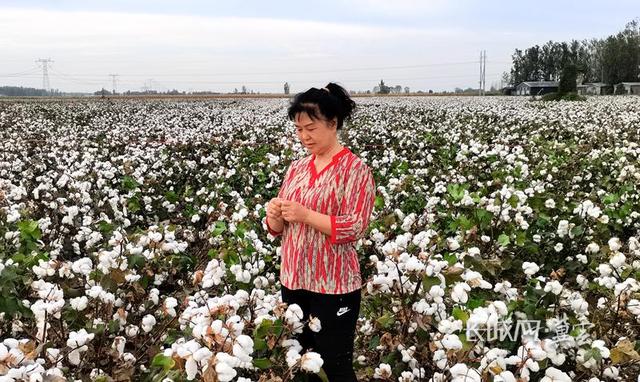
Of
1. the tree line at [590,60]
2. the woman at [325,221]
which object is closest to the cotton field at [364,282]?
the woman at [325,221]

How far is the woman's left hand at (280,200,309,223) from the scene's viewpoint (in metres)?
2.26

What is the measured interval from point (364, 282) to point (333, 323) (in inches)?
75.3

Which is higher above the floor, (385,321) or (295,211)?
(295,211)

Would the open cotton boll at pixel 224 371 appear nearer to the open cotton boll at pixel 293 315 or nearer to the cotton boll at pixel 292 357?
the cotton boll at pixel 292 357

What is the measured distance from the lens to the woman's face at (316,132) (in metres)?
2.30

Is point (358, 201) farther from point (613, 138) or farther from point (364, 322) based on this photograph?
point (613, 138)

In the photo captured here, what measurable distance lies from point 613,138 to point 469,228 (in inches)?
309

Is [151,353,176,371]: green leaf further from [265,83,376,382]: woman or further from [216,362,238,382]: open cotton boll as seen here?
[265,83,376,382]: woman

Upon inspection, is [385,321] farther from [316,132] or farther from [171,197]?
[171,197]

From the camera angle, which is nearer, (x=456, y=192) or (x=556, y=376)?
(x=556, y=376)

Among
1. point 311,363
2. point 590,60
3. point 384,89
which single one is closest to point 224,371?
point 311,363

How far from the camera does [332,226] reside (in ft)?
7.40

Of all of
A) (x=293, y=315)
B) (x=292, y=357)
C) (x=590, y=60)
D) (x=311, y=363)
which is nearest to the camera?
(x=311, y=363)

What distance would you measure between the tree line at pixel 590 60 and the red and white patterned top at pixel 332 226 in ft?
265
